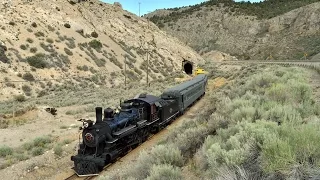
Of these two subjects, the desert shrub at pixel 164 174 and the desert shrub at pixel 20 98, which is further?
the desert shrub at pixel 20 98

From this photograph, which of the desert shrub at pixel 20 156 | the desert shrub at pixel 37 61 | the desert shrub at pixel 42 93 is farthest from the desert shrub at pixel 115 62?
the desert shrub at pixel 20 156

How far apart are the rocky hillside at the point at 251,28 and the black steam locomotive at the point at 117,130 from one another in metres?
59.0

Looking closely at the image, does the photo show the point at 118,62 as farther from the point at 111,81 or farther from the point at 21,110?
the point at 21,110

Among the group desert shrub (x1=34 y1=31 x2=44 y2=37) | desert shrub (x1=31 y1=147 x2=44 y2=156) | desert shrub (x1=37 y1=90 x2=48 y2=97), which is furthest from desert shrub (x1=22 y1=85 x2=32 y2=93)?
desert shrub (x1=31 y1=147 x2=44 y2=156)

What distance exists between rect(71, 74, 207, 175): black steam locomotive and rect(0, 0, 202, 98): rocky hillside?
22873 mm

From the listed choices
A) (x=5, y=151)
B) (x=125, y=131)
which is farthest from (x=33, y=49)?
(x=125, y=131)

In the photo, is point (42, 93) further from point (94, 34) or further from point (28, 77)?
point (94, 34)

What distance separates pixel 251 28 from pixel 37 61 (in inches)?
2922

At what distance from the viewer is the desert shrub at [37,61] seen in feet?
150

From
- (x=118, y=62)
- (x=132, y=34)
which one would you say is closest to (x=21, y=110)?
(x=118, y=62)

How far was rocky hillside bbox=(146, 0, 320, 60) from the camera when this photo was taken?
87125mm

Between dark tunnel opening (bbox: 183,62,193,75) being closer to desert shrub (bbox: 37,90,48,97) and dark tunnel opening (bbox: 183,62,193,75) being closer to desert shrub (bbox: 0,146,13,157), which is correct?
desert shrub (bbox: 37,90,48,97)

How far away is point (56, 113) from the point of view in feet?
94.0

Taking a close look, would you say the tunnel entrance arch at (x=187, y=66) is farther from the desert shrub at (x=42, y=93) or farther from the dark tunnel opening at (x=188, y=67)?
the desert shrub at (x=42, y=93)
